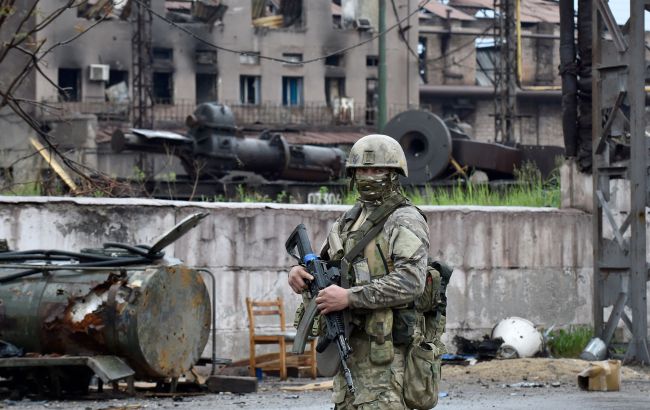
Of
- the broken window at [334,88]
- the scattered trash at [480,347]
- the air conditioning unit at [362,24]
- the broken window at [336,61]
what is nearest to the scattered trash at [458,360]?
the scattered trash at [480,347]

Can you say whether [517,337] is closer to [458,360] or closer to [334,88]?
[458,360]

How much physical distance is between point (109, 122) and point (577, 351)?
43651mm

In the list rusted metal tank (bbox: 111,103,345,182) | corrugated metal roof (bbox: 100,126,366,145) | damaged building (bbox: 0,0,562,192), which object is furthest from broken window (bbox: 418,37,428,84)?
rusted metal tank (bbox: 111,103,345,182)

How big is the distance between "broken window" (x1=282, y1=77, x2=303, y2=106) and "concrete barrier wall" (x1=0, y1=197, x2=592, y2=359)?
159 feet

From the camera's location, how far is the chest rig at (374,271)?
6.48m

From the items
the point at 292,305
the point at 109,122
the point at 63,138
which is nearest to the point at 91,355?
the point at 292,305

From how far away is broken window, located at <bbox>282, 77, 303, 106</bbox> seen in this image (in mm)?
64812

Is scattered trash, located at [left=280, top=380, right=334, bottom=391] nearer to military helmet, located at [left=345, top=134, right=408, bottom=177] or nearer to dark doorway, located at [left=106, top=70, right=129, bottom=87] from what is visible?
military helmet, located at [left=345, top=134, right=408, bottom=177]

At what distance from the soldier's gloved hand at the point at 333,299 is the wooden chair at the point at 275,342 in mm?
7327

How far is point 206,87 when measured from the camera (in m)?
62.7

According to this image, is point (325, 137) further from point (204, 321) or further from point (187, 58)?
point (204, 321)

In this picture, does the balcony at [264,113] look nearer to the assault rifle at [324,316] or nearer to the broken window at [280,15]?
the broken window at [280,15]

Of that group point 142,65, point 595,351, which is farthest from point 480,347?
point 142,65

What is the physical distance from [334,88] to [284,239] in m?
51.2
